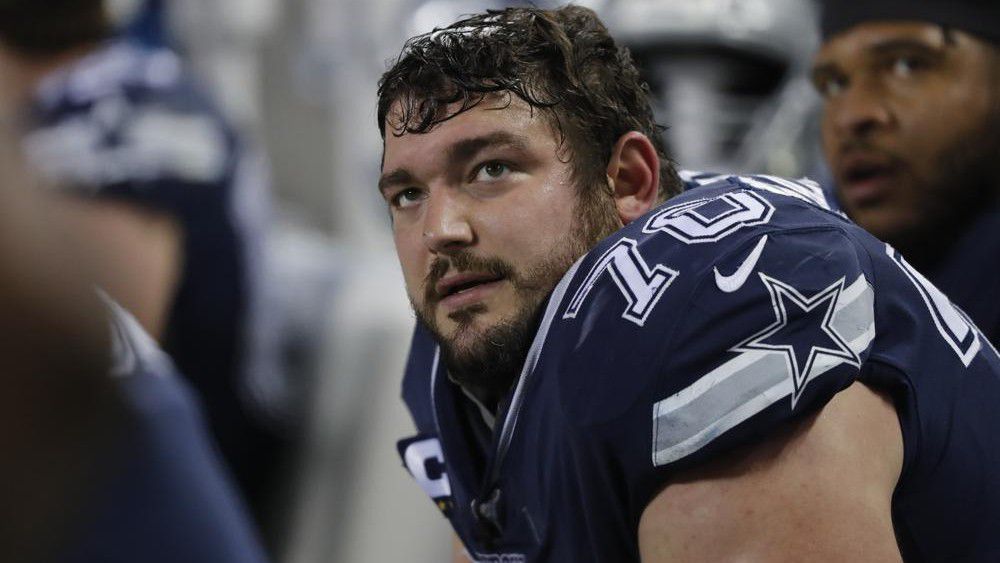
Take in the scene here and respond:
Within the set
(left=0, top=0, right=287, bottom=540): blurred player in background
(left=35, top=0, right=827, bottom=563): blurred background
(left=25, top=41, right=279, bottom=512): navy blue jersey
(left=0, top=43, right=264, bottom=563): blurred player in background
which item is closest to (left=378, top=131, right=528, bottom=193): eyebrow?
(left=0, top=43, right=264, bottom=563): blurred player in background

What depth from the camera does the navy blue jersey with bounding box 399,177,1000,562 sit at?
136 centimetres

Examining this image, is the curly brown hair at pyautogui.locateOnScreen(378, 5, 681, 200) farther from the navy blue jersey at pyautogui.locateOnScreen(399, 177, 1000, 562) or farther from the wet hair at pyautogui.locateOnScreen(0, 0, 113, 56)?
the wet hair at pyautogui.locateOnScreen(0, 0, 113, 56)

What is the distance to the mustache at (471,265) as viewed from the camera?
64.5 inches

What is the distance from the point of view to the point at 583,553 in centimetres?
150

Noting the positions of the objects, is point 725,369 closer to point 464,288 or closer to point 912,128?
point 464,288

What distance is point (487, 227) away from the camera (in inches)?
65.0

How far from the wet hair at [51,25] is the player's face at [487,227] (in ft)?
3.32

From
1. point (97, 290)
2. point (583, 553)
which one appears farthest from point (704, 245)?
point (97, 290)

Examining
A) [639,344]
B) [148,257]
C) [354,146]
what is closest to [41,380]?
[639,344]

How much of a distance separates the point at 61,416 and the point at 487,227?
0.92 meters

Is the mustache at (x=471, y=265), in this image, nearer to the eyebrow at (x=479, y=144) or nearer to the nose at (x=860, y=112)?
the eyebrow at (x=479, y=144)

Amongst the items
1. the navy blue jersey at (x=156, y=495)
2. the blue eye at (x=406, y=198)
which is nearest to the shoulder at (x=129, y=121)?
the blue eye at (x=406, y=198)

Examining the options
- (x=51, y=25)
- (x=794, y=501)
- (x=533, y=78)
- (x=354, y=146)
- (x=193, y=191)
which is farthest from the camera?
(x=354, y=146)

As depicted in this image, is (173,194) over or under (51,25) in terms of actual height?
under
